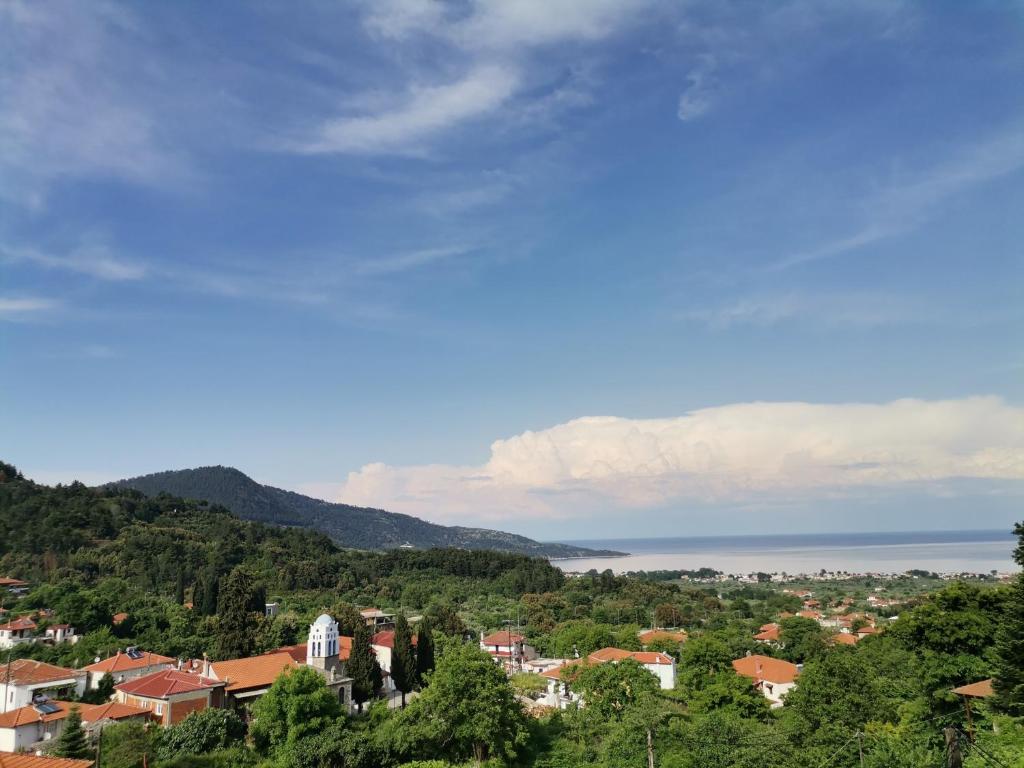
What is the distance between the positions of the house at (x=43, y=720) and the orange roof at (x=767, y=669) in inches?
1131

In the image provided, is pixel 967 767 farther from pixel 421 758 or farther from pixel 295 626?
pixel 295 626

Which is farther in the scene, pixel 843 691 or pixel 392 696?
pixel 392 696

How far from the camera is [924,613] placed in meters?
26.8

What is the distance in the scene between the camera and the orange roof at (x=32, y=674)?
27.2 meters

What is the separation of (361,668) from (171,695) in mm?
7797

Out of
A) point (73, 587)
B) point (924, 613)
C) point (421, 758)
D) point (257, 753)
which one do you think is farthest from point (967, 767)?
point (73, 587)

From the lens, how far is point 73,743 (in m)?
19.9

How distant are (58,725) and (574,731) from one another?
18613 mm

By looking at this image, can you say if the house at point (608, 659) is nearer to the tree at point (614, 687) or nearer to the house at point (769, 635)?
the tree at point (614, 687)

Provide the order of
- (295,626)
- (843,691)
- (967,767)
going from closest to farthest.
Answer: (967,767), (843,691), (295,626)

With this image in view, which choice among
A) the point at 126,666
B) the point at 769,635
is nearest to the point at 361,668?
the point at 126,666

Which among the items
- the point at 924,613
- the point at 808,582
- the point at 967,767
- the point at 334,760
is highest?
the point at 924,613

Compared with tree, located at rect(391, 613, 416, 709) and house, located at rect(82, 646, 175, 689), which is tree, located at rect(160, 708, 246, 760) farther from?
tree, located at rect(391, 613, 416, 709)

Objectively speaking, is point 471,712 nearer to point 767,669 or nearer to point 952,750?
point 952,750
